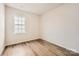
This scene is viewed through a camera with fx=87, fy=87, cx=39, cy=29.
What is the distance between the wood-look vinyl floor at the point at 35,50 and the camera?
4.63 feet

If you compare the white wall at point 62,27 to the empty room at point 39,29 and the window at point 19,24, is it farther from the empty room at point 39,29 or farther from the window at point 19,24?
the window at point 19,24

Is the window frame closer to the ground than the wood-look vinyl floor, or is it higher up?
higher up

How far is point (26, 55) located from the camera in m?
1.41

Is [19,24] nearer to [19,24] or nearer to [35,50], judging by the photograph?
[19,24]

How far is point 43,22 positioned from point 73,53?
74cm

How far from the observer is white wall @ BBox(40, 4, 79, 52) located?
1.52 meters

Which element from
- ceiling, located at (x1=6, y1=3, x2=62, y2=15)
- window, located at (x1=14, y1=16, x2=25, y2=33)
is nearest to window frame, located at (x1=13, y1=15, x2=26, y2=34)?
window, located at (x1=14, y1=16, x2=25, y2=33)

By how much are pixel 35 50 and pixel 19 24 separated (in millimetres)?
518

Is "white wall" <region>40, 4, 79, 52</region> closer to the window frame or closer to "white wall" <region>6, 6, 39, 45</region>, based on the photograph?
"white wall" <region>6, 6, 39, 45</region>

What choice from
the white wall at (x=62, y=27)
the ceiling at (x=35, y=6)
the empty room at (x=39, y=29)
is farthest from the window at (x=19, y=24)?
the white wall at (x=62, y=27)

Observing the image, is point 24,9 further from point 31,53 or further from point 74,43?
point 74,43

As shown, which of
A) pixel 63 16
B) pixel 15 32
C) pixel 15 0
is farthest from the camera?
pixel 63 16

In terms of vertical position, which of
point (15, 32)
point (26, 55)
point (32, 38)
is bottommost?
point (26, 55)

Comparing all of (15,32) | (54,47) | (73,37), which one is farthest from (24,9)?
(73,37)
